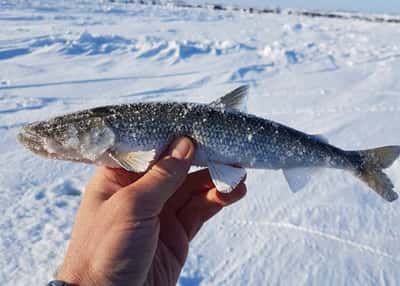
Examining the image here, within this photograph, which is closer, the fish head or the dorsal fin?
the fish head

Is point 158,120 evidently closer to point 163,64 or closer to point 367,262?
point 367,262

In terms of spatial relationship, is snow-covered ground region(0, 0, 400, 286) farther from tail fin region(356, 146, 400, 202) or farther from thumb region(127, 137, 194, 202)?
thumb region(127, 137, 194, 202)

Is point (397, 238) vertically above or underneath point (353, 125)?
above

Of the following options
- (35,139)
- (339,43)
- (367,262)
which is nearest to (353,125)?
(367,262)

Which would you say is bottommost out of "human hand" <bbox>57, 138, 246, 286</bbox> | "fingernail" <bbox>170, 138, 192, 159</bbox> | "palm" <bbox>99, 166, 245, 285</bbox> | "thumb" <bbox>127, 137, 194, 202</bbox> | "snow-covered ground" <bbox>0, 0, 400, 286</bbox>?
"snow-covered ground" <bbox>0, 0, 400, 286</bbox>

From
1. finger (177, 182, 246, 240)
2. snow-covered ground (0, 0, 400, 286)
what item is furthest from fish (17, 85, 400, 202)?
snow-covered ground (0, 0, 400, 286)

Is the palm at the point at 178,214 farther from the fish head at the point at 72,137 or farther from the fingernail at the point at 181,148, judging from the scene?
the fingernail at the point at 181,148

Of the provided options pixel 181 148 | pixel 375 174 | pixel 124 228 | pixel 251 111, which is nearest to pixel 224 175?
pixel 181 148
